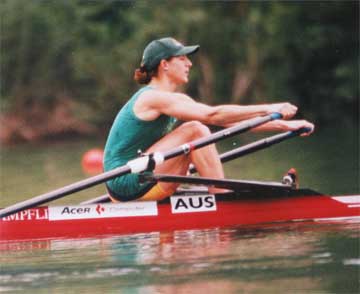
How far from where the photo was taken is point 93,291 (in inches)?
257

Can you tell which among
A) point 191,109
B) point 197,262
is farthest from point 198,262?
point 191,109

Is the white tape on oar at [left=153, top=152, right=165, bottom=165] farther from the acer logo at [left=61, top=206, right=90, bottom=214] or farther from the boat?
the acer logo at [left=61, top=206, right=90, bottom=214]

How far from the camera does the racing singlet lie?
8.55 m

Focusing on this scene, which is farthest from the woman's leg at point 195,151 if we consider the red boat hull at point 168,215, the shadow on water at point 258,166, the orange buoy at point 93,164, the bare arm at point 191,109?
the orange buoy at point 93,164

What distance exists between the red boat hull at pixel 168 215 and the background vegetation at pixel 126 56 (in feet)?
58.3

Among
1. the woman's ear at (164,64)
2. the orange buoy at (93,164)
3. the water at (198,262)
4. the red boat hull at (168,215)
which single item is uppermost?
the orange buoy at (93,164)

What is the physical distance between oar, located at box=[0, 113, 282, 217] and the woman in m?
0.17

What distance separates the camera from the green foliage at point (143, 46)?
88.2 feet

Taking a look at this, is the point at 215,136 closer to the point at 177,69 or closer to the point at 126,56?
the point at 177,69

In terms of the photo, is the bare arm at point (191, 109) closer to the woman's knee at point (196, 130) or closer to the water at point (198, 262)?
the woman's knee at point (196, 130)

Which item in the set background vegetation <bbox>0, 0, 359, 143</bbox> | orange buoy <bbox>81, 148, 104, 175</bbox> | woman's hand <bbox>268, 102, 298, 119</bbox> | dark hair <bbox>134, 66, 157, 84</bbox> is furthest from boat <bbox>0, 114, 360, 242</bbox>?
background vegetation <bbox>0, 0, 359, 143</bbox>

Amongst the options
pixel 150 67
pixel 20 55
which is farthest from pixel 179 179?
pixel 20 55

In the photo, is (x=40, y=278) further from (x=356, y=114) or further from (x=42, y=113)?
(x=42, y=113)

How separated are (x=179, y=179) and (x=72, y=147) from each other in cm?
1578
